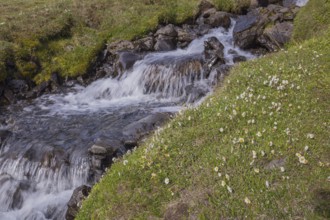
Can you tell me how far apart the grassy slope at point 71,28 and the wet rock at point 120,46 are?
816 millimetres

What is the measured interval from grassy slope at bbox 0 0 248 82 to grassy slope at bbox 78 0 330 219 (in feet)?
57.2

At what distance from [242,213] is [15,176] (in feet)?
36.9

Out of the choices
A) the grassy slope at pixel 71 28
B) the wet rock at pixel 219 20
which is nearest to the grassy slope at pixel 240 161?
the grassy slope at pixel 71 28

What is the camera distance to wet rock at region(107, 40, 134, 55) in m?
28.1

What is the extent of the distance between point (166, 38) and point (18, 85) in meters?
10.8

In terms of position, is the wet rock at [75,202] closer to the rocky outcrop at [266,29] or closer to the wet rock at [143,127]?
the wet rock at [143,127]

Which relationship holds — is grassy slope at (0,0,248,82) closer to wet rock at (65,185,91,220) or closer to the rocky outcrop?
the rocky outcrop

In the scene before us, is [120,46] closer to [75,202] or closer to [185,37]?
[185,37]

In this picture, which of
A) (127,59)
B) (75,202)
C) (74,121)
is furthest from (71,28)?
(75,202)

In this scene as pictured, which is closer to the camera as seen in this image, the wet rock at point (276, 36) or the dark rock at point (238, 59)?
the wet rock at point (276, 36)

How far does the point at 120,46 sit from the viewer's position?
28.5 metres

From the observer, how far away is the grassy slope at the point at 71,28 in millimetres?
26500

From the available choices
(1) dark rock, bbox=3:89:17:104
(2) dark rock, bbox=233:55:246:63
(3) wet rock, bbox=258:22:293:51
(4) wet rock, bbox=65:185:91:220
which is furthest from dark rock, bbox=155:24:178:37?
(4) wet rock, bbox=65:185:91:220

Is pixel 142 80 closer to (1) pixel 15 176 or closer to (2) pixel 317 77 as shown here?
(1) pixel 15 176
